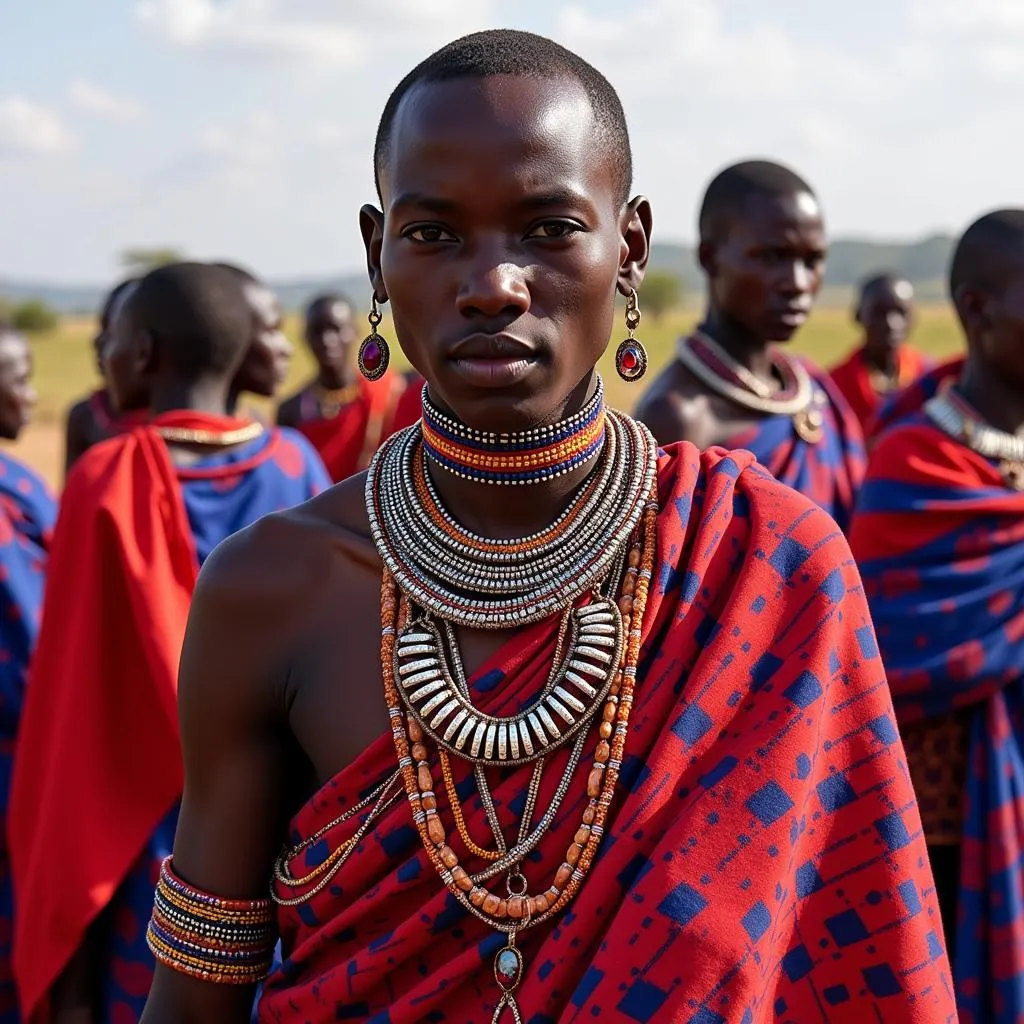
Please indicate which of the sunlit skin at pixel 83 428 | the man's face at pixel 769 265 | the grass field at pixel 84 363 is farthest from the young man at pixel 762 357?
the grass field at pixel 84 363

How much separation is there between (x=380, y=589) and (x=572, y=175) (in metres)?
0.67

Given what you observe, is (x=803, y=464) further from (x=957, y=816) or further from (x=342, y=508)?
(x=342, y=508)

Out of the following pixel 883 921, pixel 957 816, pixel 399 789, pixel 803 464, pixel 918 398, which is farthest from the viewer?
pixel 803 464

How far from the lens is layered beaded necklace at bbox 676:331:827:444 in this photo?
5.36 m

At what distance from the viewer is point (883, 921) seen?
1.90 metres

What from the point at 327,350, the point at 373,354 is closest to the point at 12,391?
the point at 373,354

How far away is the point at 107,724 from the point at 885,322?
921cm

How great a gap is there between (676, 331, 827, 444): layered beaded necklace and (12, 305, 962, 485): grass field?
17202mm

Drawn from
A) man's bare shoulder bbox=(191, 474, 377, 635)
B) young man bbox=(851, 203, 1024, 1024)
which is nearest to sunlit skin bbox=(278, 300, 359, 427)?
young man bbox=(851, 203, 1024, 1024)

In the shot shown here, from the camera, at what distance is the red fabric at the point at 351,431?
10.4 m

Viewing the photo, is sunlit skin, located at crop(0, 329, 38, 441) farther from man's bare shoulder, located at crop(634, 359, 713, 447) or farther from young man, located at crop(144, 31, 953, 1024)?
young man, located at crop(144, 31, 953, 1024)

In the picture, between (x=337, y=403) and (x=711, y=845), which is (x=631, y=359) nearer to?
(x=711, y=845)

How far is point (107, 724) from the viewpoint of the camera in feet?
12.7

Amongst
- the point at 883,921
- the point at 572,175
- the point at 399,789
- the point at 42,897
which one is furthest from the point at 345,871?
the point at 42,897
